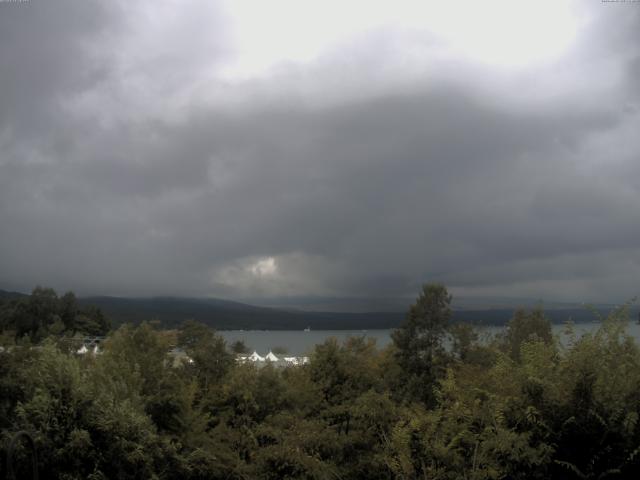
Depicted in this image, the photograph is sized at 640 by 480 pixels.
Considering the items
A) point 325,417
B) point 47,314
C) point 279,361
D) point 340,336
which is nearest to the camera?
point 325,417

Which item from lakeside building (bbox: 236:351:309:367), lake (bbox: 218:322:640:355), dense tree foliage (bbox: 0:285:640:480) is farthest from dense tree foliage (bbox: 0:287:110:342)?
dense tree foliage (bbox: 0:285:640:480)

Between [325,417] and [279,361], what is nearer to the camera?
[325,417]

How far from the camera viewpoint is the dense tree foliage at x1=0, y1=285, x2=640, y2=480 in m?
11.8

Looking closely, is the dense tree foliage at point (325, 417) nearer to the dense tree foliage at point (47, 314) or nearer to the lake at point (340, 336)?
the lake at point (340, 336)

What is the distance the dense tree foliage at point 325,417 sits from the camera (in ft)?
38.5

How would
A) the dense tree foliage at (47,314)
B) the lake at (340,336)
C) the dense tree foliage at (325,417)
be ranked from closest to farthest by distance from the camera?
the dense tree foliage at (325,417), the lake at (340,336), the dense tree foliage at (47,314)

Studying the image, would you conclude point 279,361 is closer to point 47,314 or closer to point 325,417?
point 325,417

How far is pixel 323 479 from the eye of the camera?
44.6 ft

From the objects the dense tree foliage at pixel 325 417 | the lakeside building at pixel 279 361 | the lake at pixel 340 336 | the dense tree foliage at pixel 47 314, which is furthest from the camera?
the dense tree foliage at pixel 47 314

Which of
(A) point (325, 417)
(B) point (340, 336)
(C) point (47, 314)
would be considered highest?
(B) point (340, 336)

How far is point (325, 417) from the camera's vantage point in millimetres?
17516

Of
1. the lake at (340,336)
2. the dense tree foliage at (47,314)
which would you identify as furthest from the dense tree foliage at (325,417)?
the dense tree foliage at (47,314)

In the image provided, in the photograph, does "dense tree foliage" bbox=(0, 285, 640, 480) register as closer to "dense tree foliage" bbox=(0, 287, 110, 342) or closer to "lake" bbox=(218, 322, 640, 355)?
"lake" bbox=(218, 322, 640, 355)

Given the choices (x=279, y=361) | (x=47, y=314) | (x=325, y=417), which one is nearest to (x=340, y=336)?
(x=279, y=361)
